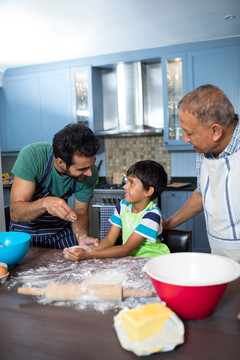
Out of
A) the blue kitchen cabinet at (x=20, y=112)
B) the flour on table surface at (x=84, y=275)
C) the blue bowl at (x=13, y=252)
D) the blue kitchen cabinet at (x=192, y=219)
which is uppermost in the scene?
the blue kitchen cabinet at (x=20, y=112)

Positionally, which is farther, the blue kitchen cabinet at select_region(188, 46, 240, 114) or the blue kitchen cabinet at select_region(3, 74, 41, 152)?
the blue kitchen cabinet at select_region(3, 74, 41, 152)

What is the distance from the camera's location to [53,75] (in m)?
4.50

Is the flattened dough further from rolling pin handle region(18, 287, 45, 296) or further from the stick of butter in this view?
the stick of butter

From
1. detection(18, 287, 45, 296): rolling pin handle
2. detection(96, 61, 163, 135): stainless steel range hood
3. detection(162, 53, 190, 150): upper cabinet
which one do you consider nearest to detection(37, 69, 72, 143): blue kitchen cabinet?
detection(96, 61, 163, 135): stainless steel range hood

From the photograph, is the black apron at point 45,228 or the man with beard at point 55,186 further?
the black apron at point 45,228

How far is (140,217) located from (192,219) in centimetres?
212

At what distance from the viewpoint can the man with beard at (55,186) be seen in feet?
5.43

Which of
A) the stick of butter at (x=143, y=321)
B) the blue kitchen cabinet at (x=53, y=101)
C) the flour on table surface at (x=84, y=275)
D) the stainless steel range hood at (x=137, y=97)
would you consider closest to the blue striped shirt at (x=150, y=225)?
the flour on table surface at (x=84, y=275)

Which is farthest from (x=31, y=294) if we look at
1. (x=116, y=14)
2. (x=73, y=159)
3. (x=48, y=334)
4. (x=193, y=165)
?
(x=193, y=165)

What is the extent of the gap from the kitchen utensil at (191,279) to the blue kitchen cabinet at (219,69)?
2.96 meters

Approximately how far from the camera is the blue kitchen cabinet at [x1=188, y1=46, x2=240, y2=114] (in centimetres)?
365

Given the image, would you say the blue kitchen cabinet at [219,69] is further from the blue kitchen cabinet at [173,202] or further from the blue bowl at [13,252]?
the blue bowl at [13,252]

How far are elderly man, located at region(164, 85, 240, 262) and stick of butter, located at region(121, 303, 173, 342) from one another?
2.41ft

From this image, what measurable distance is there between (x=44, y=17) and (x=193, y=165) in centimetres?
243
